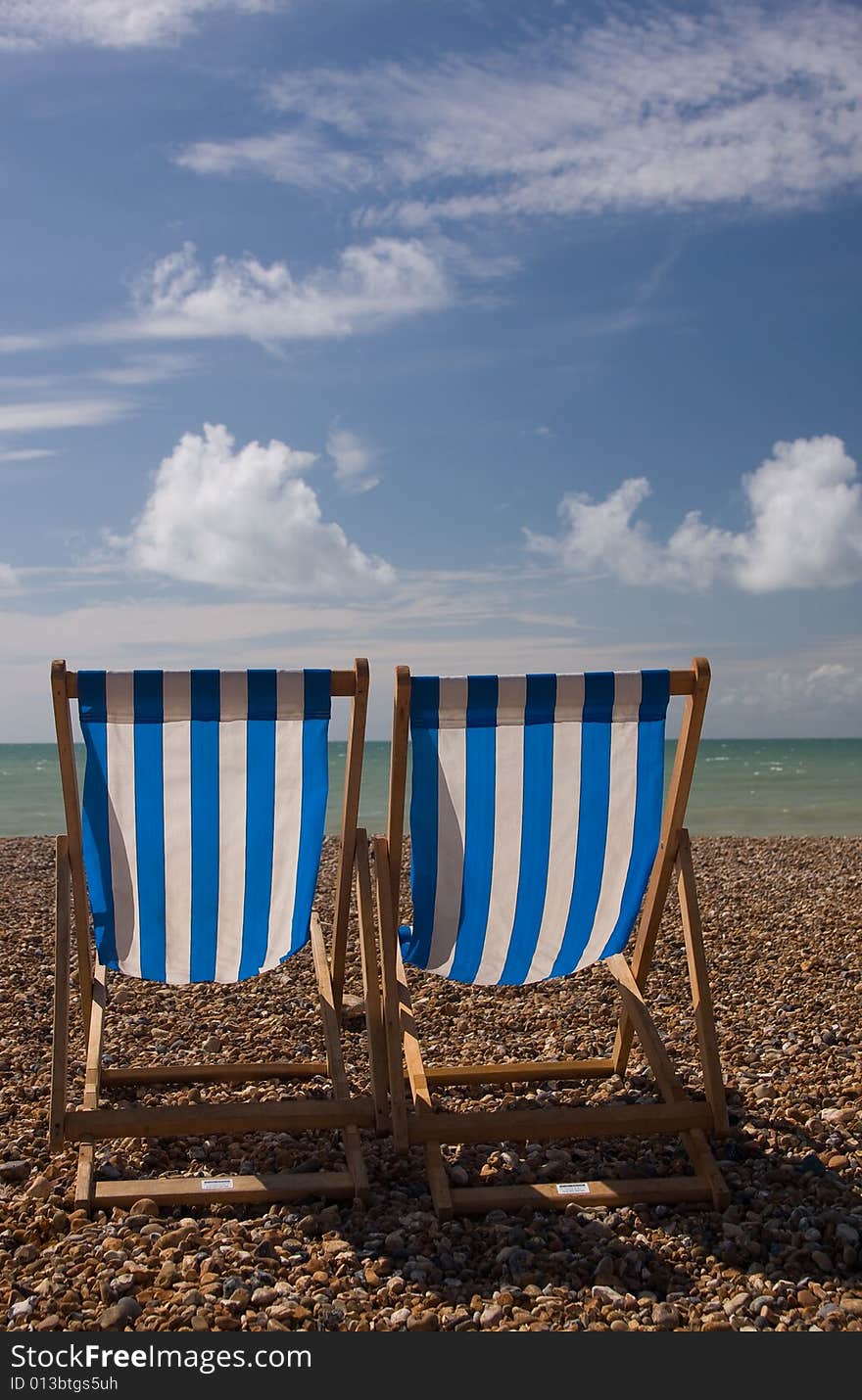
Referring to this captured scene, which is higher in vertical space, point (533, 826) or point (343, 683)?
point (343, 683)

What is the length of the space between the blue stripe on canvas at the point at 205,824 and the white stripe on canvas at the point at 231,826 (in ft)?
0.05

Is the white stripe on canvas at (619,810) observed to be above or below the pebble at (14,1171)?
above

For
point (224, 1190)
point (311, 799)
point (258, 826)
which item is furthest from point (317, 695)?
point (224, 1190)

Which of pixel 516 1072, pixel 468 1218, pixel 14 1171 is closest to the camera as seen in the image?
pixel 468 1218

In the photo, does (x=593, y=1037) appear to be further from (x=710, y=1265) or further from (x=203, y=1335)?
(x=203, y=1335)

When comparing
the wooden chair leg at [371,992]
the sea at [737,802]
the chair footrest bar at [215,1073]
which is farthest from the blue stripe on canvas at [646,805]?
the sea at [737,802]

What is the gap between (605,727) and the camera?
12.1 ft

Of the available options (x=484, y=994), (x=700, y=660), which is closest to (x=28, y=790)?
(x=484, y=994)

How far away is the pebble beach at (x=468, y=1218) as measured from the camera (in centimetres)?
264

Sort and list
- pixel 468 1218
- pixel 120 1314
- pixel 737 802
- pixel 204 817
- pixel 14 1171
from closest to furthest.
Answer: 1. pixel 120 1314
2. pixel 468 1218
3. pixel 14 1171
4. pixel 204 817
5. pixel 737 802

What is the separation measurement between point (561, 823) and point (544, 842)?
0.27ft

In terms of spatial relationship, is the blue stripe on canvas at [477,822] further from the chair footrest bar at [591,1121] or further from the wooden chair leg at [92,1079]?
the wooden chair leg at [92,1079]

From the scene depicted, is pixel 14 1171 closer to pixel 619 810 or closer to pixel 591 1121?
pixel 591 1121

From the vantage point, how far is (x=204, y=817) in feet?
12.1
